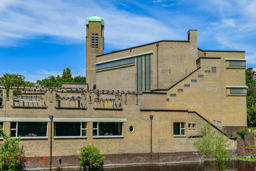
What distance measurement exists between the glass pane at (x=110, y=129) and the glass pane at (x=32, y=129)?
5.31 meters

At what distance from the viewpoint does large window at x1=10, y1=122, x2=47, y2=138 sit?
2380 centimetres

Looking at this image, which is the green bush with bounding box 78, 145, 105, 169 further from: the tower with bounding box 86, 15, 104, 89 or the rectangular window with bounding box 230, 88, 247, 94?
the tower with bounding box 86, 15, 104, 89

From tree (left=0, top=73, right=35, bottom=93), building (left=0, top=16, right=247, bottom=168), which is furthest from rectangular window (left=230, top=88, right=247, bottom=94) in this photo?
tree (left=0, top=73, right=35, bottom=93)

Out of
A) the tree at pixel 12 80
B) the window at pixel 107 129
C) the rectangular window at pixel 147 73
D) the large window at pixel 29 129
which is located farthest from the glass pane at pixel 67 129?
the tree at pixel 12 80

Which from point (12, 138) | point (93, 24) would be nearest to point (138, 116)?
point (12, 138)

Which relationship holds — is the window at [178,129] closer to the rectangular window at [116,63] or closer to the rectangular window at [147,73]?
the rectangular window at [147,73]

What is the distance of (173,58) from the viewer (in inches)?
1559

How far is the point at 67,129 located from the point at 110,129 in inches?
164

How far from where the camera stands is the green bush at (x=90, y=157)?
24594 mm

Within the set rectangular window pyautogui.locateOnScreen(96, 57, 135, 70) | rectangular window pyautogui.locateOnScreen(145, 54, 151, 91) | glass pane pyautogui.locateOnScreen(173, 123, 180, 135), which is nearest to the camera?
glass pane pyautogui.locateOnScreen(173, 123, 180, 135)

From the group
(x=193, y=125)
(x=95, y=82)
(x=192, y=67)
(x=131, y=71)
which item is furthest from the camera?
(x=95, y=82)

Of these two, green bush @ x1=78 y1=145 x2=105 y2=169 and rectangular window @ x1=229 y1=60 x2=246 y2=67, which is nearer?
green bush @ x1=78 y1=145 x2=105 y2=169

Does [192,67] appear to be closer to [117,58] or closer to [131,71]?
[131,71]

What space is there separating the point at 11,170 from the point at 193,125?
1889cm
